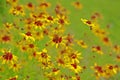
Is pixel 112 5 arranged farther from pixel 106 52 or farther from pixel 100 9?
pixel 106 52

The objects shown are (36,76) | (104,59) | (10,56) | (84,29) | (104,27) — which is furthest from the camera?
(104,27)

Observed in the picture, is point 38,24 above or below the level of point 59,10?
below

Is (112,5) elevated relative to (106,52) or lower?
elevated

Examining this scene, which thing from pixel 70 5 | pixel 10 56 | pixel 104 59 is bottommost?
pixel 104 59

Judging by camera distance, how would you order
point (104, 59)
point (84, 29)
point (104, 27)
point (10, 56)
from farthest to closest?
point (104, 27) → point (84, 29) → point (104, 59) → point (10, 56)

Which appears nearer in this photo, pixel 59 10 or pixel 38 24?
pixel 38 24

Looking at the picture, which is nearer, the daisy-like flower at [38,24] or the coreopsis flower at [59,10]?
the daisy-like flower at [38,24]

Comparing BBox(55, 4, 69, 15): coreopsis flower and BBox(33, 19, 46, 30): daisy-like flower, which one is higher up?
BBox(55, 4, 69, 15): coreopsis flower

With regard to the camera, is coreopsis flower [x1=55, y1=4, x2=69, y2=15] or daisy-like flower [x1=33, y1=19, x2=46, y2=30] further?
coreopsis flower [x1=55, y1=4, x2=69, y2=15]

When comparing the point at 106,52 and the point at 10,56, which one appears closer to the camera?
the point at 10,56

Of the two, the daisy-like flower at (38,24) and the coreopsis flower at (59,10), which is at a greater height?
the coreopsis flower at (59,10)

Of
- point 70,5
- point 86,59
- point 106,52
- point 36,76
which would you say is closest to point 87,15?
point 70,5
